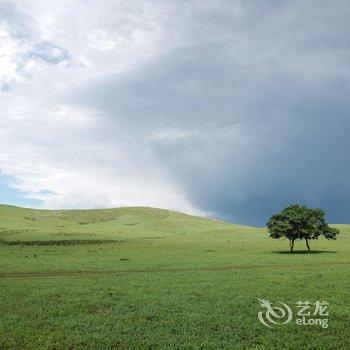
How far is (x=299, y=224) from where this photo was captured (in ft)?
302

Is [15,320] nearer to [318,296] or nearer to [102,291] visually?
[102,291]

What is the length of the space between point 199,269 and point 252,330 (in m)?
31.3

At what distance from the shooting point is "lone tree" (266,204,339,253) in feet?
302

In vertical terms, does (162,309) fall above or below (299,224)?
below

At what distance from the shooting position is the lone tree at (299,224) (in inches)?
3620

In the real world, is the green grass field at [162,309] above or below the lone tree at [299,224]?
below

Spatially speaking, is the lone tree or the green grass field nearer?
the green grass field

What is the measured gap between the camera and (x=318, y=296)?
→ 3403 cm

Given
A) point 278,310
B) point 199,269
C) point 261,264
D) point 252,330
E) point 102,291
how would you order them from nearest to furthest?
point 252,330 → point 278,310 → point 102,291 → point 199,269 → point 261,264

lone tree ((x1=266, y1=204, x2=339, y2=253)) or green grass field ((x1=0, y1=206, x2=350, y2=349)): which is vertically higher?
lone tree ((x1=266, y1=204, x2=339, y2=253))

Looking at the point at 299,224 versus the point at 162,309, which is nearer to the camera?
the point at 162,309

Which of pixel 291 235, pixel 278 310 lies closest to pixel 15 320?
pixel 278 310

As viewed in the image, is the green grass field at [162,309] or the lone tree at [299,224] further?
the lone tree at [299,224]

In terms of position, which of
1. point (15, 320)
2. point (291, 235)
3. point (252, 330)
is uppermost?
point (291, 235)
